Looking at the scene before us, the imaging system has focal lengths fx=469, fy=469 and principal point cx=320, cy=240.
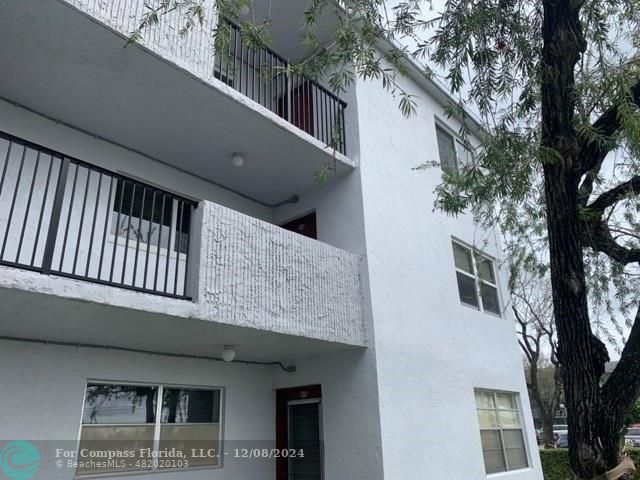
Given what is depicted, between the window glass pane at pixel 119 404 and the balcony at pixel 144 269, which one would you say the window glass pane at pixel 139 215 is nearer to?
the balcony at pixel 144 269

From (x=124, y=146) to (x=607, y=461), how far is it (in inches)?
277

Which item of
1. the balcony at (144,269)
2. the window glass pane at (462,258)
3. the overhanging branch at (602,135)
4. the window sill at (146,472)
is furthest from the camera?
the window glass pane at (462,258)

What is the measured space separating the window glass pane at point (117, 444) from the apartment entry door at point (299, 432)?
2.33 m

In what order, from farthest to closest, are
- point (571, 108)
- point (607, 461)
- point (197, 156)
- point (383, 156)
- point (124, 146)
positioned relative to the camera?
point (383, 156) → point (197, 156) → point (124, 146) → point (571, 108) → point (607, 461)

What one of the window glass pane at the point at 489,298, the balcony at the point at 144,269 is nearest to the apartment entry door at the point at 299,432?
the balcony at the point at 144,269

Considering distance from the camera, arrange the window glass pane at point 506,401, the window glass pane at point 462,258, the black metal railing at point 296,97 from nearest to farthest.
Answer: the black metal railing at point 296,97
the window glass pane at point 506,401
the window glass pane at point 462,258

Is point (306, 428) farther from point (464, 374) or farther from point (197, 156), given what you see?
point (197, 156)

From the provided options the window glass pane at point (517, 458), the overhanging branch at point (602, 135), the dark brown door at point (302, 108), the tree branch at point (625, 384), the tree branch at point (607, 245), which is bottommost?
the window glass pane at point (517, 458)

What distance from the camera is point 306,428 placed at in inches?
307

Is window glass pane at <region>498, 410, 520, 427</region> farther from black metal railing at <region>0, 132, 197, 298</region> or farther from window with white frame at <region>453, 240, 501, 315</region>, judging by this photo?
black metal railing at <region>0, 132, 197, 298</region>

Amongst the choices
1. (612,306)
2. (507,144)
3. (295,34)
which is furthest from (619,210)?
(295,34)

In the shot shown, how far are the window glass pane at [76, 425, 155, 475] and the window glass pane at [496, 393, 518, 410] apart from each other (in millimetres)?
7228

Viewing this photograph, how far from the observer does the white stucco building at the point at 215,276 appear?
17.4 ft

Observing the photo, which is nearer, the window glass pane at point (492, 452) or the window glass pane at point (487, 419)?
the window glass pane at point (492, 452)
